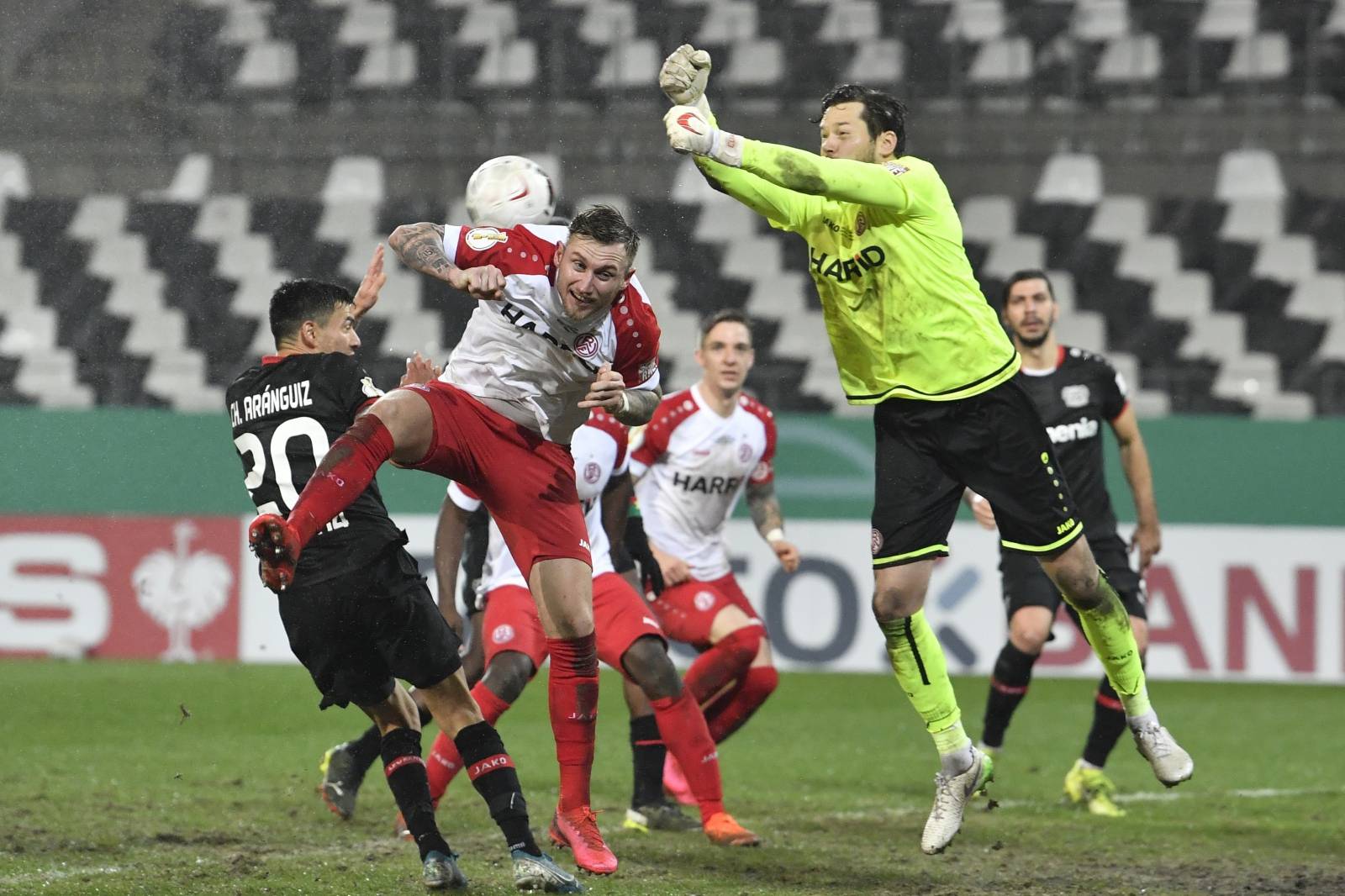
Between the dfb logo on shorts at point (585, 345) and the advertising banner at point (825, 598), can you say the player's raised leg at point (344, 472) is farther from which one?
the advertising banner at point (825, 598)

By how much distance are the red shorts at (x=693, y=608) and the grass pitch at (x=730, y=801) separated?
2.49 ft

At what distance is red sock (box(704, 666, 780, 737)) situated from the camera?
6.98 meters

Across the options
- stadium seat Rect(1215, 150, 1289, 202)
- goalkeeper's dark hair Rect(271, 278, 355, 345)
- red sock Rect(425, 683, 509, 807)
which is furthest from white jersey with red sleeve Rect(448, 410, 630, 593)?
stadium seat Rect(1215, 150, 1289, 202)

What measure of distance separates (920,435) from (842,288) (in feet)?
1.78

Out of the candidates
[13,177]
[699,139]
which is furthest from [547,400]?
[13,177]

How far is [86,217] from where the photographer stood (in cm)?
1329

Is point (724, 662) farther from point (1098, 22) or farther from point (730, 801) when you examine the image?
point (1098, 22)

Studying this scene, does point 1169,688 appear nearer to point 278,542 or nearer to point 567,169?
point 567,169

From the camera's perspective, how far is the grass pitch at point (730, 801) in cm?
525

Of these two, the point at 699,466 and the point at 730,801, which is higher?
the point at 699,466

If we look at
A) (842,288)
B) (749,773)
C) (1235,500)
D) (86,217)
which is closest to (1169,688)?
(1235,500)

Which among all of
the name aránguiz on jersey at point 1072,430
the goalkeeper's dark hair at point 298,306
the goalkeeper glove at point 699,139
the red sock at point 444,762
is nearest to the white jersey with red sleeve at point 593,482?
the red sock at point 444,762

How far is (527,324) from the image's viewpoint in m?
5.03

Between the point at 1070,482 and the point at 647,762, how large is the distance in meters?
2.34
